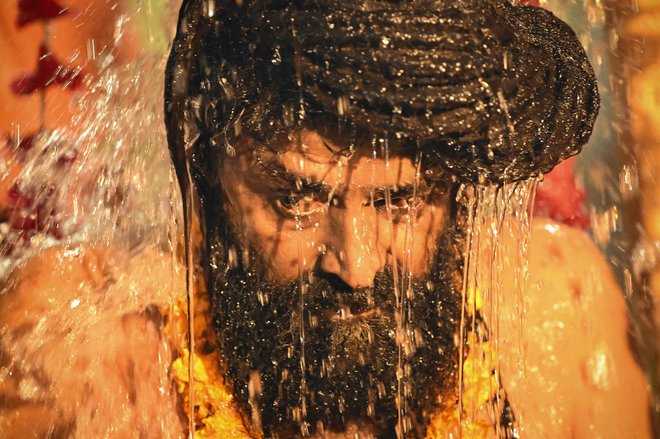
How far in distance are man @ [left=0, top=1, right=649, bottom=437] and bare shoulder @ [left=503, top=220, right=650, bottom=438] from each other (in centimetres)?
11

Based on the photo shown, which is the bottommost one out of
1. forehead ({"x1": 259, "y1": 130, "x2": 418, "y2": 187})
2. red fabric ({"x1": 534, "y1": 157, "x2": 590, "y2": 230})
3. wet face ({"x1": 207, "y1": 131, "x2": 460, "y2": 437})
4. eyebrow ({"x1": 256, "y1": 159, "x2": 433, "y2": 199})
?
red fabric ({"x1": 534, "y1": 157, "x2": 590, "y2": 230})

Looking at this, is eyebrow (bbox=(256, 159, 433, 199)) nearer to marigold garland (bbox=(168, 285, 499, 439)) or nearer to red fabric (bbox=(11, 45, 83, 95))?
marigold garland (bbox=(168, 285, 499, 439))

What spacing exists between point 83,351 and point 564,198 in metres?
2.58

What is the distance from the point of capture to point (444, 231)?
89.0 inches

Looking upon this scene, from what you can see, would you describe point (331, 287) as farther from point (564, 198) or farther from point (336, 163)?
point (564, 198)

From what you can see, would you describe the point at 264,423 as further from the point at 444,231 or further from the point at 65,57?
the point at 65,57

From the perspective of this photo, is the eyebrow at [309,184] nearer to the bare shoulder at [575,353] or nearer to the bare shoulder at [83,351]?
the bare shoulder at [83,351]

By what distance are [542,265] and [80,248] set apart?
1.64 meters

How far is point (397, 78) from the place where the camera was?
68.1 inches

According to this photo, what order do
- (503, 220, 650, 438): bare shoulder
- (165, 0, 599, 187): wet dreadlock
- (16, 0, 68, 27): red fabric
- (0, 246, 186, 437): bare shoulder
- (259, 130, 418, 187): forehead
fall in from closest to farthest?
1. (165, 0, 599, 187): wet dreadlock
2. (259, 130, 418, 187): forehead
3. (0, 246, 186, 437): bare shoulder
4. (503, 220, 650, 438): bare shoulder
5. (16, 0, 68, 27): red fabric

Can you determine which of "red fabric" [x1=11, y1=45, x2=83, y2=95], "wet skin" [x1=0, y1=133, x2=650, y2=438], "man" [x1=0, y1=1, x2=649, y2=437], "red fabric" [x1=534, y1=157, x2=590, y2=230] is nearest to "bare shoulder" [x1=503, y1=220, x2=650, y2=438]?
"wet skin" [x1=0, y1=133, x2=650, y2=438]

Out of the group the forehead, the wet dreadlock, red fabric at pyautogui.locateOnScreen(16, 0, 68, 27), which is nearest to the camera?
the wet dreadlock

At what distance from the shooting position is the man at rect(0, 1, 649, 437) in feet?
5.75

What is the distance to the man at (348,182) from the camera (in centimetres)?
175
